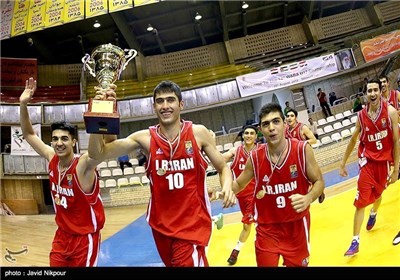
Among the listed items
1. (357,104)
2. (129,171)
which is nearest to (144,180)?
(129,171)

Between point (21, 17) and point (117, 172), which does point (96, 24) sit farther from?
point (117, 172)

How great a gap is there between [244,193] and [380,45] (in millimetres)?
2601

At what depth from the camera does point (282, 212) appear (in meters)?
2.14

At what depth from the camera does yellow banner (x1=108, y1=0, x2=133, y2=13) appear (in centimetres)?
498

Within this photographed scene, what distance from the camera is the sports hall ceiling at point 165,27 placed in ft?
17.0

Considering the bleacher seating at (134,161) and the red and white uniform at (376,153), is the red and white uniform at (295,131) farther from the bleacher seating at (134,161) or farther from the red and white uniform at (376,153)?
the bleacher seating at (134,161)

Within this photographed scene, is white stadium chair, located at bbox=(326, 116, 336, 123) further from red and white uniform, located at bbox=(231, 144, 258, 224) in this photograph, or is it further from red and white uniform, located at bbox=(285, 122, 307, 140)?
red and white uniform, located at bbox=(231, 144, 258, 224)

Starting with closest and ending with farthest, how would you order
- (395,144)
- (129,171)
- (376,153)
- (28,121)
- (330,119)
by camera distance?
(28,121) → (395,144) → (376,153) → (330,119) → (129,171)

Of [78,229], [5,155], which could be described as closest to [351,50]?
[78,229]

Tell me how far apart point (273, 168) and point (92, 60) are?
137 centimetres

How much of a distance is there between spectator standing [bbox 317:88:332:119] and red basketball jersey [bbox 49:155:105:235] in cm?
329

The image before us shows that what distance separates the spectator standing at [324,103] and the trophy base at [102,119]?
348 cm

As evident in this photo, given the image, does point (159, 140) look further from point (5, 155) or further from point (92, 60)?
point (5, 155)

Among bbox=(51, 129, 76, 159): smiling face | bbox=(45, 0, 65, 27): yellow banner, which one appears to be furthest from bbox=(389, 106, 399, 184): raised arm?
bbox=(45, 0, 65, 27): yellow banner
